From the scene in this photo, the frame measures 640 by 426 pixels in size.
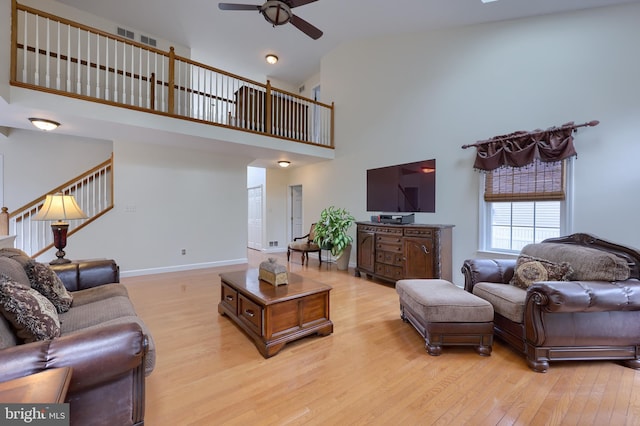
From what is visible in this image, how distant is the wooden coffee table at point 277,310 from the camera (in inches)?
88.9

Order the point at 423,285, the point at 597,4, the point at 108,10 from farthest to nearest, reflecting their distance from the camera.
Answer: the point at 108,10
the point at 597,4
the point at 423,285

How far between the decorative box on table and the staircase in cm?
367

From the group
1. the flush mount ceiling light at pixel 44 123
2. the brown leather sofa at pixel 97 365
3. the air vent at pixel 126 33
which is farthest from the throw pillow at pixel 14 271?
the air vent at pixel 126 33

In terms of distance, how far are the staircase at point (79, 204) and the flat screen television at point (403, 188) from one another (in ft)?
15.4

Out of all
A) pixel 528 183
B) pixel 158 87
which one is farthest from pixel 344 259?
pixel 158 87

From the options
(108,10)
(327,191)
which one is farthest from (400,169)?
(108,10)

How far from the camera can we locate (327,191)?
627cm

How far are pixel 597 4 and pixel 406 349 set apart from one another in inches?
167

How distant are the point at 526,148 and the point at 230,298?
12.7 ft

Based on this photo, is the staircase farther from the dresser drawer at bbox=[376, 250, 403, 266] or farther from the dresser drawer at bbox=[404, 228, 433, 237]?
the dresser drawer at bbox=[404, 228, 433, 237]

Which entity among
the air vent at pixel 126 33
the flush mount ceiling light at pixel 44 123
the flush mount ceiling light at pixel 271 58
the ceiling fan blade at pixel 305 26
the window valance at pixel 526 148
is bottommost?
the window valance at pixel 526 148

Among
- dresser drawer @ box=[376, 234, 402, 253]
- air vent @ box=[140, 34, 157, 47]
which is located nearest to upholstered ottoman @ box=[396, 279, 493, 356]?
dresser drawer @ box=[376, 234, 402, 253]

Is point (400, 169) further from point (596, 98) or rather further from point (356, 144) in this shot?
point (596, 98)

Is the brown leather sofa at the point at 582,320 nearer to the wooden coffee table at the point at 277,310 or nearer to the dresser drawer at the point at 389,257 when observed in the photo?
the wooden coffee table at the point at 277,310
